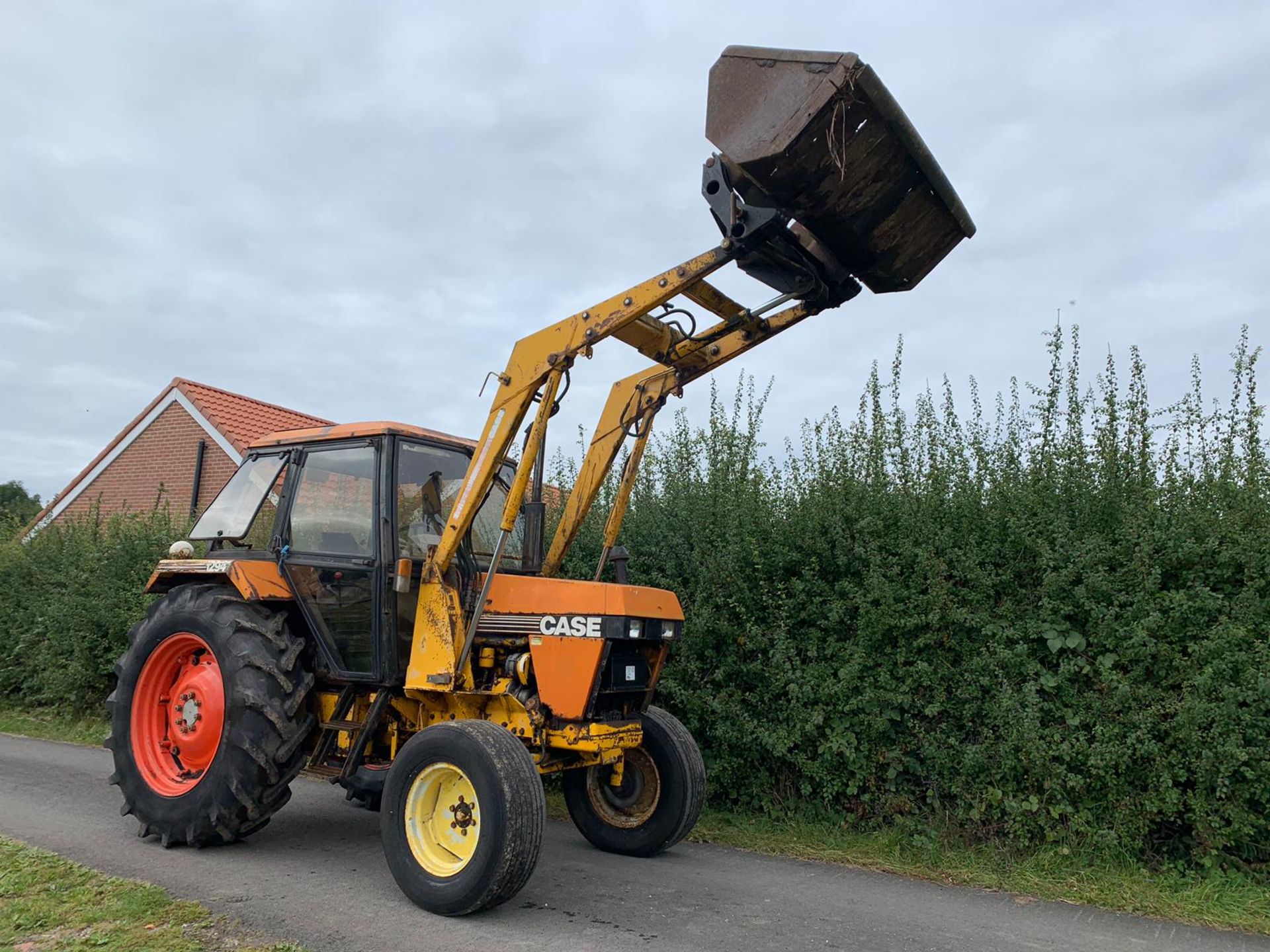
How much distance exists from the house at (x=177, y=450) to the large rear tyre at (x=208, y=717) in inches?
390

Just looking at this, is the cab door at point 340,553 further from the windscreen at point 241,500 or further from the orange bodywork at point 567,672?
the orange bodywork at point 567,672

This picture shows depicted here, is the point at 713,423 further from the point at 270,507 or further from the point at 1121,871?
the point at 1121,871

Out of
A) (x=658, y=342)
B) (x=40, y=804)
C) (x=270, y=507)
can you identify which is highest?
(x=658, y=342)

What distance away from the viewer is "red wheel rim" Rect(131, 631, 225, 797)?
217 inches

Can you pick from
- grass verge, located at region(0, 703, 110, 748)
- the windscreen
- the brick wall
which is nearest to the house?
the brick wall

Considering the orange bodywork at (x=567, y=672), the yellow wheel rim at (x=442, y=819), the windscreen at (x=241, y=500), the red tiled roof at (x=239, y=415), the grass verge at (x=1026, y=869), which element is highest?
the red tiled roof at (x=239, y=415)

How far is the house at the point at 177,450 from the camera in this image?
1590 centimetres

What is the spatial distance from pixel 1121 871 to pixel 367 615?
4.34m

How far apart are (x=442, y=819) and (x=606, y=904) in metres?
0.89

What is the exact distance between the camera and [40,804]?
6.49 m

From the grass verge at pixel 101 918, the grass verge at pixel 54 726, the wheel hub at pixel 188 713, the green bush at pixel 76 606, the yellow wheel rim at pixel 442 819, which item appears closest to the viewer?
the grass verge at pixel 101 918

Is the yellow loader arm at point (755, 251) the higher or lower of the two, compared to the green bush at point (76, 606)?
higher

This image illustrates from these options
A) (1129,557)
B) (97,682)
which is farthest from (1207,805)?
(97,682)

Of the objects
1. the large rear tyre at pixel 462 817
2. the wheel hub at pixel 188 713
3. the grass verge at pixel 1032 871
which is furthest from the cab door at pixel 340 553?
the grass verge at pixel 1032 871
